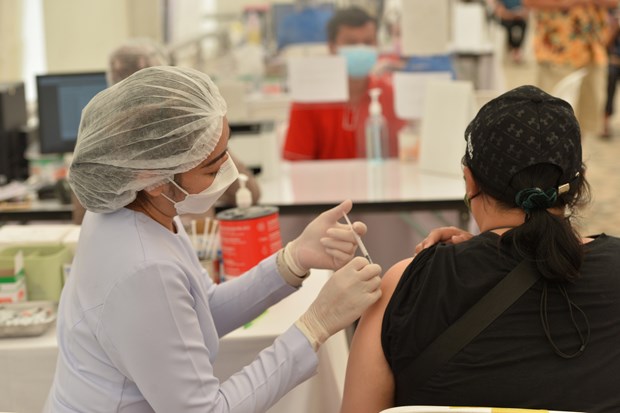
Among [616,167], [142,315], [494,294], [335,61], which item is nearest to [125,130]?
[142,315]

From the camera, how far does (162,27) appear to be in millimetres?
6070

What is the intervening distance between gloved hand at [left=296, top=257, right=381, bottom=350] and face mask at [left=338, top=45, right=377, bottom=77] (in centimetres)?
252

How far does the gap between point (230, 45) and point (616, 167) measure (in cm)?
304

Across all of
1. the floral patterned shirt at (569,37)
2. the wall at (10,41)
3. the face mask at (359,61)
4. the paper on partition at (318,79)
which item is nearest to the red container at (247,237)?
the paper on partition at (318,79)

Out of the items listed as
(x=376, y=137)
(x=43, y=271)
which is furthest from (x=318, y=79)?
(x=43, y=271)

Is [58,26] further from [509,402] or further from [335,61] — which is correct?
[509,402]

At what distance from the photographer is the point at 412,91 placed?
3564 mm

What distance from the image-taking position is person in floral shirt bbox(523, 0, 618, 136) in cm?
591

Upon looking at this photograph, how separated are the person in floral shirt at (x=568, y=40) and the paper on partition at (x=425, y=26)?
245cm

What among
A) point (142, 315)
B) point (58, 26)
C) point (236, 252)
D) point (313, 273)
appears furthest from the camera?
point (58, 26)

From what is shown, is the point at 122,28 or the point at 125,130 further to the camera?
the point at 122,28

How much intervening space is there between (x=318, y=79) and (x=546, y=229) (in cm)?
252

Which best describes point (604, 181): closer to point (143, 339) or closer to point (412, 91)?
point (412, 91)

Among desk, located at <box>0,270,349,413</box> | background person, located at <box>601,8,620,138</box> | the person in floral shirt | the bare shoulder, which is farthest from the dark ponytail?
background person, located at <box>601,8,620,138</box>
